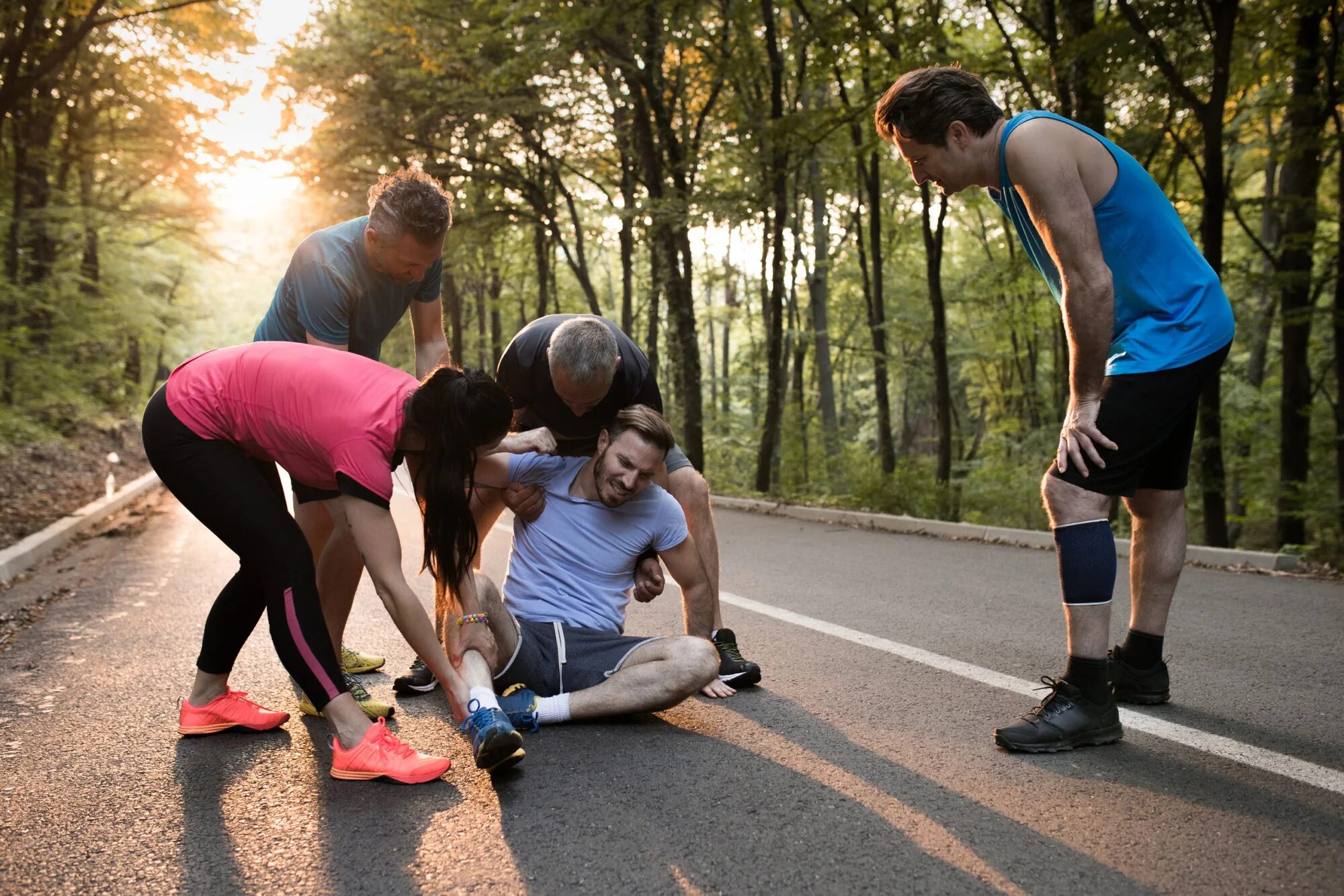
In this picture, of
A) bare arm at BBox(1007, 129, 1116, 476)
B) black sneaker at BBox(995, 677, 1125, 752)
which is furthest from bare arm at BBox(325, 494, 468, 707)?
bare arm at BBox(1007, 129, 1116, 476)

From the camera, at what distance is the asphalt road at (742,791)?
2.53 m

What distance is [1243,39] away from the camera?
10859mm

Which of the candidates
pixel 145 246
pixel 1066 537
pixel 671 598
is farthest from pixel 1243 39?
pixel 145 246

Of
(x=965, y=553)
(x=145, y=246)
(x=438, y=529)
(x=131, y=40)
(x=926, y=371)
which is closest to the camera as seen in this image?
(x=438, y=529)

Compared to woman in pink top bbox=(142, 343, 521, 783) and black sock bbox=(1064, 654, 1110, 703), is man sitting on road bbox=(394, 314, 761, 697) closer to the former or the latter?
woman in pink top bbox=(142, 343, 521, 783)

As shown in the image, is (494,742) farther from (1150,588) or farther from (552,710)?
(1150,588)

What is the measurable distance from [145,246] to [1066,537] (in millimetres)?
29725

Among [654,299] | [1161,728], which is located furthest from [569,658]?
[654,299]

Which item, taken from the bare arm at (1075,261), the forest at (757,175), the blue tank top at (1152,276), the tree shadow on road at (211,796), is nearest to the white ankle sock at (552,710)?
the tree shadow on road at (211,796)

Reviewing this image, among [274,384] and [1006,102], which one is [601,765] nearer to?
[274,384]

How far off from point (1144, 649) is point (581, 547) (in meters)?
2.17

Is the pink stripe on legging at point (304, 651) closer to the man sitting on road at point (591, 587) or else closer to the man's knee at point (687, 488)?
the man sitting on road at point (591, 587)

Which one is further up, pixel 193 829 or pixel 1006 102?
pixel 1006 102

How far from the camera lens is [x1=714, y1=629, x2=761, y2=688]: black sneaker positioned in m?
4.34
